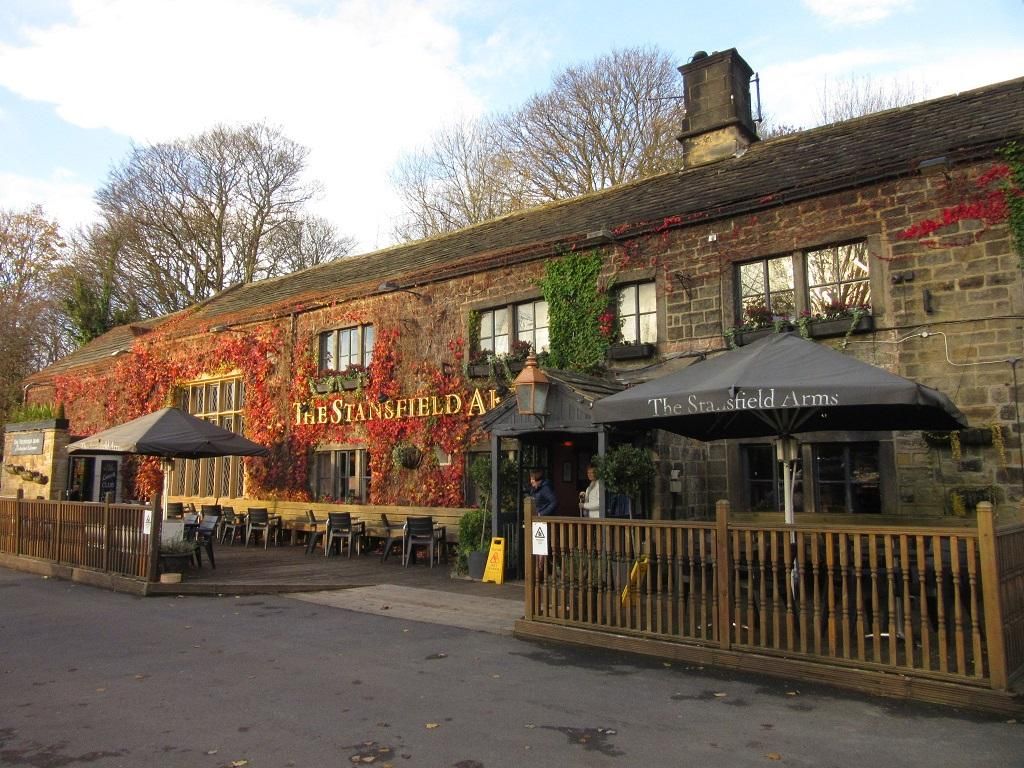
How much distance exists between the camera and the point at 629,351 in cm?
1290

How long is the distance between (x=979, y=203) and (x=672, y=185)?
5603 mm

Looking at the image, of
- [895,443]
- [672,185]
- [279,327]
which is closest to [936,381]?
[895,443]

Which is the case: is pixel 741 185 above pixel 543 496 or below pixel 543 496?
above

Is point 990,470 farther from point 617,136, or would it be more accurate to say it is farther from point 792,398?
point 617,136

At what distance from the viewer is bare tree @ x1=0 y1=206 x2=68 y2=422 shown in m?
31.2

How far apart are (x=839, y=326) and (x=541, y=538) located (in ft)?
19.0

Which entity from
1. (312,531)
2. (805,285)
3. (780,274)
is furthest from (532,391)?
(312,531)

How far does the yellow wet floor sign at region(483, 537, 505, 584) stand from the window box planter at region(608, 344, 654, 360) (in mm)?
3660

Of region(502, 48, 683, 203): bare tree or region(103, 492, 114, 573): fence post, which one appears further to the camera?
region(502, 48, 683, 203): bare tree

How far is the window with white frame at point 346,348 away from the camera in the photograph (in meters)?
17.5

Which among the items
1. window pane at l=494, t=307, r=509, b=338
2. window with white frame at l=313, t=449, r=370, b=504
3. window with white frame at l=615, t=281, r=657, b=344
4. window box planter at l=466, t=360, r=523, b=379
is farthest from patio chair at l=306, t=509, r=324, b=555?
window with white frame at l=615, t=281, r=657, b=344

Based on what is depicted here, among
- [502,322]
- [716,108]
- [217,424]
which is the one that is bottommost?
[217,424]

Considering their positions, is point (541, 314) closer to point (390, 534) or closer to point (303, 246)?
point (390, 534)

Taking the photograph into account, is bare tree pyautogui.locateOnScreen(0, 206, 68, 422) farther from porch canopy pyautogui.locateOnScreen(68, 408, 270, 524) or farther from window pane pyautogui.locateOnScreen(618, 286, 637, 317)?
window pane pyautogui.locateOnScreen(618, 286, 637, 317)
